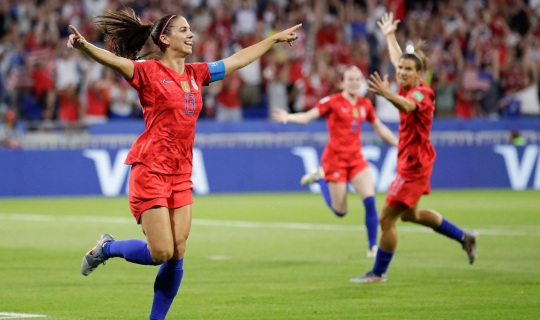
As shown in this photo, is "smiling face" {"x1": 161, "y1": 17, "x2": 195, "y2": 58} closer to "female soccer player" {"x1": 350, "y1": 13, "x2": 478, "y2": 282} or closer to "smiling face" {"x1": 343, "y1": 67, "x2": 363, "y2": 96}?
"female soccer player" {"x1": 350, "y1": 13, "x2": 478, "y2": 282}

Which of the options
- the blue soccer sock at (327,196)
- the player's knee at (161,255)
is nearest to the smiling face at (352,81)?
the blue soccer sock at (327,196)

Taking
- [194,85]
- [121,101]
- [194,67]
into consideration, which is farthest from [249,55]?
[121,101]

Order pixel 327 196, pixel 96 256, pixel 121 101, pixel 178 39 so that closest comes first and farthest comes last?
1. pixel 178 39
2. pixel 96 256
3. pixel 327 196
4. pixel 121 101

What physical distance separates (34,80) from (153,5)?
4.12 m

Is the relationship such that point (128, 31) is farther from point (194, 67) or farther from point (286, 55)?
point (286, 55)

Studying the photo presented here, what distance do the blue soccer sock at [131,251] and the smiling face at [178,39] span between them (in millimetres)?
1555

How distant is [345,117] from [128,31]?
720cm

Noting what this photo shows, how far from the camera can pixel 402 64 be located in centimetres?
1190

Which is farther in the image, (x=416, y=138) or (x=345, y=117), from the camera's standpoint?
(x=345, y=117)

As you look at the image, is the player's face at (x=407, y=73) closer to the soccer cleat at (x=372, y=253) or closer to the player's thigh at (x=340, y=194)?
the soccer cleat at (x=372, y=253)

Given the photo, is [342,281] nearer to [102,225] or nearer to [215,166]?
[102,225]

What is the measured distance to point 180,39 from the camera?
349 inches

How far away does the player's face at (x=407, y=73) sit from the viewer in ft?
39.0

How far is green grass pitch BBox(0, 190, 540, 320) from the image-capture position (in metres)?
10.0
